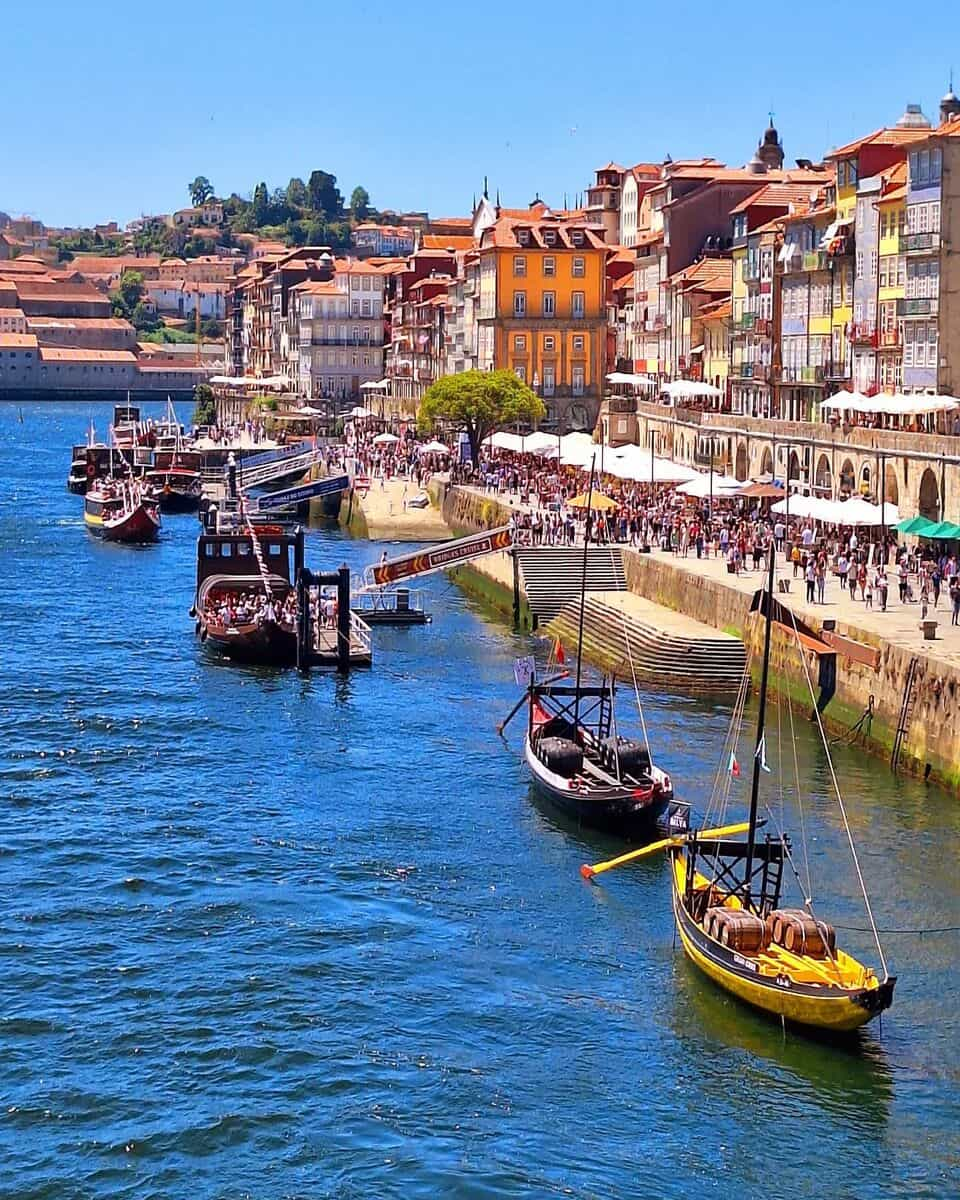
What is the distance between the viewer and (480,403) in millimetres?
98188

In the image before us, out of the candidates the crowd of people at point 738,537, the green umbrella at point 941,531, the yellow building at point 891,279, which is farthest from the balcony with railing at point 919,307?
the green umbrella at point 941,531

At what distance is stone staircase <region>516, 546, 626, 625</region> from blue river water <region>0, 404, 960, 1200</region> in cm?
1405

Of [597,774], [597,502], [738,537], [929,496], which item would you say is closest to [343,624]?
[738,537]

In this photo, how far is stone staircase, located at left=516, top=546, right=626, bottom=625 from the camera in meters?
60.8

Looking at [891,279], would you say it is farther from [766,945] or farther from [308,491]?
[766,945]

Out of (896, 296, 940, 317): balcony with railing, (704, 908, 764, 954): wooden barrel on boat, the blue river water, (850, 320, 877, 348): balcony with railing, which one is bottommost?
the blue river water

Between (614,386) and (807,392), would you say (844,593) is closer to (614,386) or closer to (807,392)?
(807,392)

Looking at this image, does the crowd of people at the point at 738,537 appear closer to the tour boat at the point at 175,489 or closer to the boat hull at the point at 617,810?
the boat hull at the point at 617,810

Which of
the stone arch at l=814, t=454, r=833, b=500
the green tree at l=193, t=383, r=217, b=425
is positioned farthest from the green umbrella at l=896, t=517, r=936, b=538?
the green tree at l=193, t=383, r=217, b=425

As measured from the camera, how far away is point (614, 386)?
11419 centimetres

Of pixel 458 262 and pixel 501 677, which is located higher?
pixel 458 262

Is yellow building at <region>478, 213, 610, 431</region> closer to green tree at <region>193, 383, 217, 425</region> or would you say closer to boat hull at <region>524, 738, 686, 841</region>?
green tree at <region>193, 383, 217, 425</region>

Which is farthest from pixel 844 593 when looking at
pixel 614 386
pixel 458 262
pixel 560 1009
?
pixel 458 262

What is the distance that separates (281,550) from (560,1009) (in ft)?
108
